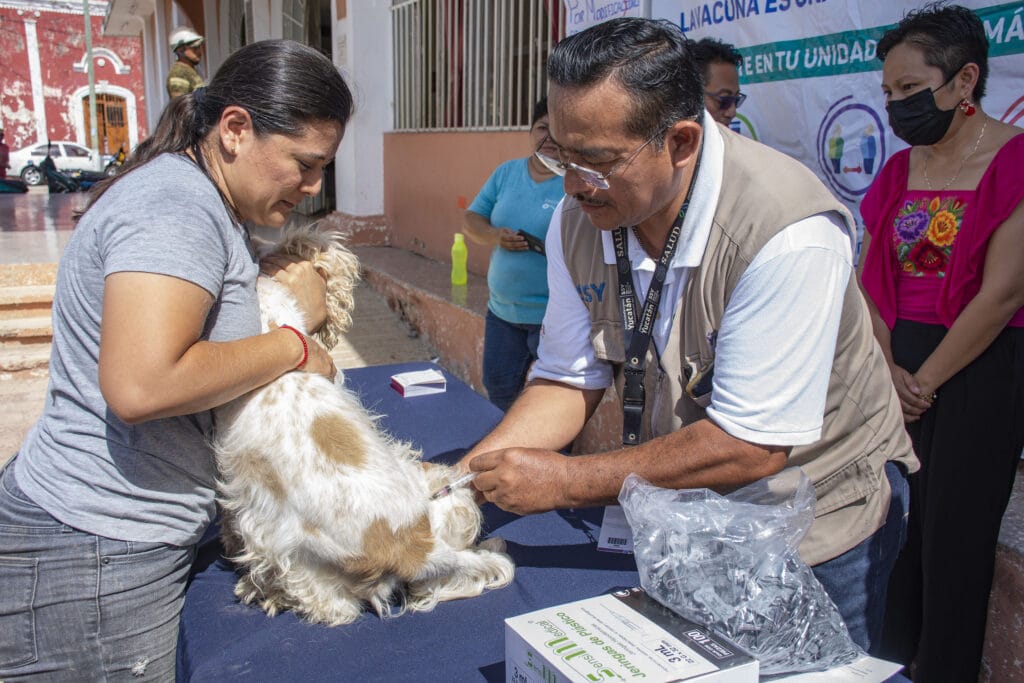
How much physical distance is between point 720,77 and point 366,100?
5.87m

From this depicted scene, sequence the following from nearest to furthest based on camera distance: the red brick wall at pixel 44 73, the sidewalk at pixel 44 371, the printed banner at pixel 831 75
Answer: the printed banner at pixel 831 75
the sidewalk at pixel 44 371
the red brick wall at pixel 44 73

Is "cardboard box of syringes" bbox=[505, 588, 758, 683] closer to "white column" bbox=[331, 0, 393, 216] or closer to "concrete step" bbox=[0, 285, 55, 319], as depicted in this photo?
"concrete step" bbox=[0, 285, 55, 319]

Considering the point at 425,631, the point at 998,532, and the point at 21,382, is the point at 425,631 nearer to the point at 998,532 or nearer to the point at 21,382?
the point at 998,532

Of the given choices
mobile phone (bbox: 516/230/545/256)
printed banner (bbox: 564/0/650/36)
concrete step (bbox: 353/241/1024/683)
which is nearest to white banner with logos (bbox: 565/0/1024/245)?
printed banner (bbox: 564/0/650/36)

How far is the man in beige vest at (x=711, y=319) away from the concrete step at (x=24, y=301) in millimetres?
5894

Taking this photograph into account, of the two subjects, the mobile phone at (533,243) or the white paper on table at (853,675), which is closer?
the white paper on table at (853,675)

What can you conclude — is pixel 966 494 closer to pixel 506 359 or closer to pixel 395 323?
pixel 506 359

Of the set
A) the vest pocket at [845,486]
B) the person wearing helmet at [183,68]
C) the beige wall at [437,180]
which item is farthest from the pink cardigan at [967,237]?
the person wearing helmet at [183,68]

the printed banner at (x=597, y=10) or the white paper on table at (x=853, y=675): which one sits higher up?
the printed banner at (x=597, y=10)

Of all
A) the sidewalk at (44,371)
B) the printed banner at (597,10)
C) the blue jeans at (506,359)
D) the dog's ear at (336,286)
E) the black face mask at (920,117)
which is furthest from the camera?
the sidewalk at (44,371)

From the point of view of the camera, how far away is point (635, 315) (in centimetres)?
173

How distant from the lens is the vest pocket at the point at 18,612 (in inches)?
60.8

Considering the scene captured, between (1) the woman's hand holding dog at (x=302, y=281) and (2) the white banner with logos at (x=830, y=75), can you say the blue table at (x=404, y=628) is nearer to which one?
(1) the woman's hand holding dog at (x=302, y=281)

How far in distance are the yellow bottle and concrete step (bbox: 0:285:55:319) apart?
131 inches
